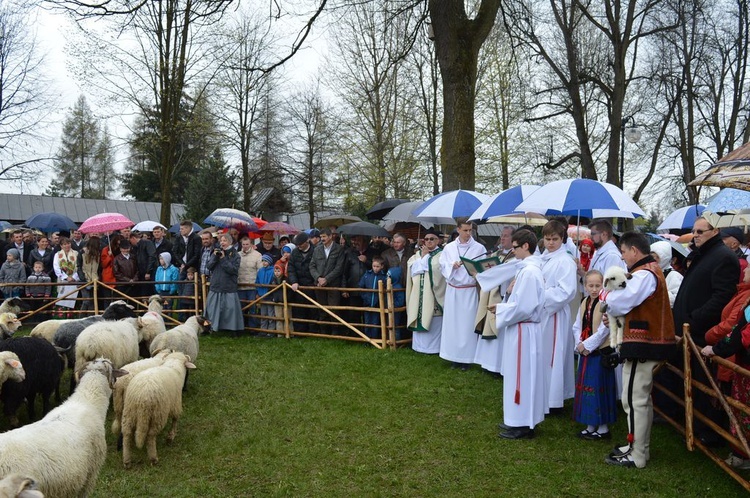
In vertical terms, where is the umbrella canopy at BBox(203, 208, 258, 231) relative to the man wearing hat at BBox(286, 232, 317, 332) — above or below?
above

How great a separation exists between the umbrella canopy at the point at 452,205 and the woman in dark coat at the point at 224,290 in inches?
151

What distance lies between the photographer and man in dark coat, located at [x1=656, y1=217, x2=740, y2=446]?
5113mm

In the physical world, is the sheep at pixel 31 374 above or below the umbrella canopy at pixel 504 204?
below

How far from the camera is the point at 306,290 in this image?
10.8m

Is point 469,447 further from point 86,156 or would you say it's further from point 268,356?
point 86,156

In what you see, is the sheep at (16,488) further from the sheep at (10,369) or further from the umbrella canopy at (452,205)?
the umbrella canopy at (452,205)

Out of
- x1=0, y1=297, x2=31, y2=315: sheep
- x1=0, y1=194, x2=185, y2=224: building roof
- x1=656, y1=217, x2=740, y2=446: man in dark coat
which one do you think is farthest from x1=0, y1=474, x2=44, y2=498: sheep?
x1=0, y1=194, x2=185, y2=224: building roof

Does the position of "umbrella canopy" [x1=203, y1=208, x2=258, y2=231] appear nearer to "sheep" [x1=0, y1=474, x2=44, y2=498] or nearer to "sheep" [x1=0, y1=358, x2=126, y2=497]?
"sheep" [x1=0, y1=358, x2=126, y2=497]

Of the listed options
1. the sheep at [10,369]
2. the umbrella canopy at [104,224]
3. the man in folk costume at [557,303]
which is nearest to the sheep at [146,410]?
the sheep at [10,369]

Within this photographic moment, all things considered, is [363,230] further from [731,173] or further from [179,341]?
[731,173]

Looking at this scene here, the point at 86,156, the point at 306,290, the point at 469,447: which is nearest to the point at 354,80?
the point at 306,290

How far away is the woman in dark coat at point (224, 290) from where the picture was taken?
10.9m

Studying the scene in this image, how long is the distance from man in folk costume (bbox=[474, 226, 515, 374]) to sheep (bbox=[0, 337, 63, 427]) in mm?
5382

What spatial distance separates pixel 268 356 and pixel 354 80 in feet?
62.7
